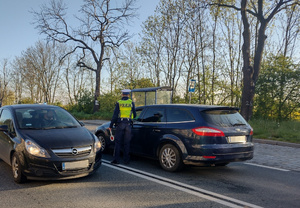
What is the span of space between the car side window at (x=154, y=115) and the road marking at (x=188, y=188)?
1.26m

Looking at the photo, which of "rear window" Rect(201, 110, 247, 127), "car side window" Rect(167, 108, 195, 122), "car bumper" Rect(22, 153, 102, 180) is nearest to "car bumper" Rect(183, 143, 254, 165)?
"rear window" Rect(201, 110, 247, 127)

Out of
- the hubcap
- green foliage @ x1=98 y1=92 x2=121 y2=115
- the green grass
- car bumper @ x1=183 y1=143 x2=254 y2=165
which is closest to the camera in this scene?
car bumper @ x1=183 y1=143 x2=254 y2=165

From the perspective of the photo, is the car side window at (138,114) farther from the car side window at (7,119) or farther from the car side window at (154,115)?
the car side window at (7,119)

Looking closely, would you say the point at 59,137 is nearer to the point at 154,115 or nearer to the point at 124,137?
the point at 124,137

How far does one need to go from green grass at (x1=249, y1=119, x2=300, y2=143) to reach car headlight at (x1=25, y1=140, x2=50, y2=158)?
9.25 m

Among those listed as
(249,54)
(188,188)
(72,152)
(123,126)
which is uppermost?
(249,54)

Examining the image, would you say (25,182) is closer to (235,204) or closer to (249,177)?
(235,204)

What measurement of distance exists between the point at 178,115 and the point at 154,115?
0.80 m

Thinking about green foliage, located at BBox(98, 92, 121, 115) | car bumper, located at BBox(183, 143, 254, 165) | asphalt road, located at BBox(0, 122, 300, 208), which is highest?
green foliage, located at BBox(98, 92, 121, 115)

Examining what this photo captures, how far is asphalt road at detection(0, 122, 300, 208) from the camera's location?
448 centimetres

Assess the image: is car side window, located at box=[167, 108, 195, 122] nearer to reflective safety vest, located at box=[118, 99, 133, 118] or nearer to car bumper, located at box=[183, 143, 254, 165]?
car bumper, located at box=[183, 143, 254, 165]

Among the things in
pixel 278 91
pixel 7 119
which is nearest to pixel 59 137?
pixel 7 119

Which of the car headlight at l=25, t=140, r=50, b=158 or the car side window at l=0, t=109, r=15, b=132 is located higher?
the car side window at l=0, t=109, r=15, b=132

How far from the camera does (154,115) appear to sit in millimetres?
7199
